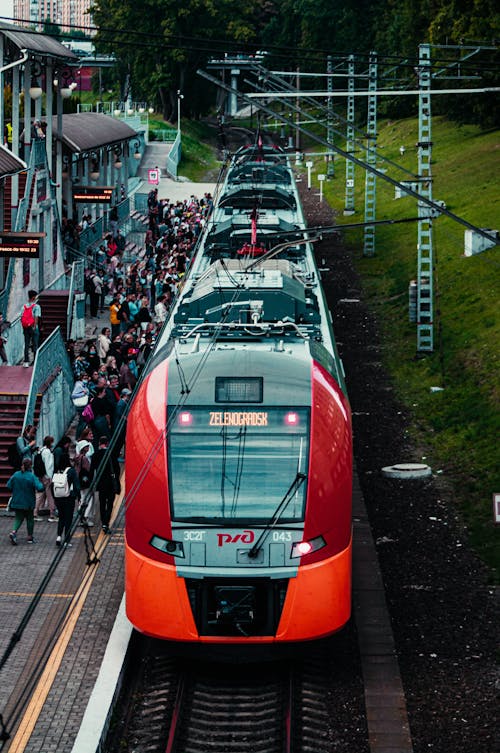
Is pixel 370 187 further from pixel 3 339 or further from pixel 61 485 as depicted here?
pixel 61 485

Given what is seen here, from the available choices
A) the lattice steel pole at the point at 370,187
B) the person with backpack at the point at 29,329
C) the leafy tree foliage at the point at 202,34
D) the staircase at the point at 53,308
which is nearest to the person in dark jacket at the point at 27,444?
the person with backpack at the point at 29,329

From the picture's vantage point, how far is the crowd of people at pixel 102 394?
765 inches

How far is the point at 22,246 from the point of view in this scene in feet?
93.6

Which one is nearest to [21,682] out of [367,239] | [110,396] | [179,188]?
[110,396]

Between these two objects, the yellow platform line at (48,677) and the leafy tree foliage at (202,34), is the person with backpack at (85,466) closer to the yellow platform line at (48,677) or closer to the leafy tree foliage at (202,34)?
the yellow platform line at (48,677)

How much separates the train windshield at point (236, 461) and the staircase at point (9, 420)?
8376mm

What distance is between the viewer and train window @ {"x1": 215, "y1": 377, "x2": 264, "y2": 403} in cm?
1498

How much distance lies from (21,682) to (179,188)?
60.8 metres

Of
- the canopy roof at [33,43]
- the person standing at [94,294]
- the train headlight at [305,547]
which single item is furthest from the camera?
the person standing at [94,294]

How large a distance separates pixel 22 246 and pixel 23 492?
1030 centimetres

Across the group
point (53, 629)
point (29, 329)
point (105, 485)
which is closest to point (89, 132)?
point (29, 329)

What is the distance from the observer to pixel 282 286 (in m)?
18.8

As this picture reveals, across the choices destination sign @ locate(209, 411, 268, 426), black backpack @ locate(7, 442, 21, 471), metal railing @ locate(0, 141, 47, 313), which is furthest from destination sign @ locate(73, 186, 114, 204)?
destination sign @ locate(209, 411, 268, 426)

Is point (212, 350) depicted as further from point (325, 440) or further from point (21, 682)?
point (21, 682)
